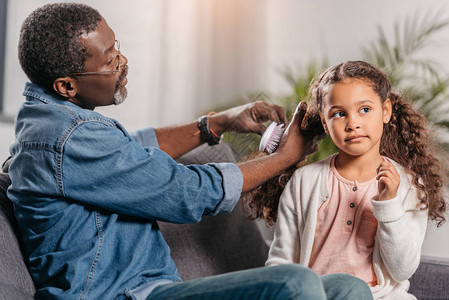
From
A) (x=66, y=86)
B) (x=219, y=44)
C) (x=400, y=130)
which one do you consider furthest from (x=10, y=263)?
(x=219, y=44)

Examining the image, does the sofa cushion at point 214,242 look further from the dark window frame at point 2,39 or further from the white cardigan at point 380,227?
the dark window frame at point 2,39

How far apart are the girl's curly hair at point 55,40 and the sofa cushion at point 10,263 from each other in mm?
349

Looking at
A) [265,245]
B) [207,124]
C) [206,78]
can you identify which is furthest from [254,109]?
[206,78]

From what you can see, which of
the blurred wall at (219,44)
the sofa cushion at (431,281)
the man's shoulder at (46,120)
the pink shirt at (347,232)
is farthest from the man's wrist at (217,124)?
the blurred wall at (219,44)

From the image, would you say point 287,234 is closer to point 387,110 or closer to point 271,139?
point 271,139

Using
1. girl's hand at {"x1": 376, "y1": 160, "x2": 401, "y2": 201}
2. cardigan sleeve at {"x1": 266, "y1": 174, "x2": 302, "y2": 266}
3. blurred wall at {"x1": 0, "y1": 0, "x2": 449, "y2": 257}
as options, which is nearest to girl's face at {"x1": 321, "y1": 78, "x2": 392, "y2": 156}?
girl's hand at {"x1": 376, "y1": 160, "x2": 401, "y2": 201}

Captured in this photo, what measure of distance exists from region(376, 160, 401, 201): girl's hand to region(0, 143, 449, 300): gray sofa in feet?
2.05

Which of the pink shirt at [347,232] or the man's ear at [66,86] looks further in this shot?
the pink shirt at [347,232]

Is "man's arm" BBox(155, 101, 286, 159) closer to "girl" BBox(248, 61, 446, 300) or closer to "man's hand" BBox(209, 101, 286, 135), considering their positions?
"man's hand" BBox(209, 101, 286, 135)

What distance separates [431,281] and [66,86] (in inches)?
51.4

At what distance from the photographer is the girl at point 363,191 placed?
4.65 ft

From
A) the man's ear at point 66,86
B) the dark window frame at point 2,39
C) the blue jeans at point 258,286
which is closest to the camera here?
the blue jeans at point 258,286

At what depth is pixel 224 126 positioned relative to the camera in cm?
183

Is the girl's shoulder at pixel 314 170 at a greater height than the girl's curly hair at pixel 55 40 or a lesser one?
lesser
